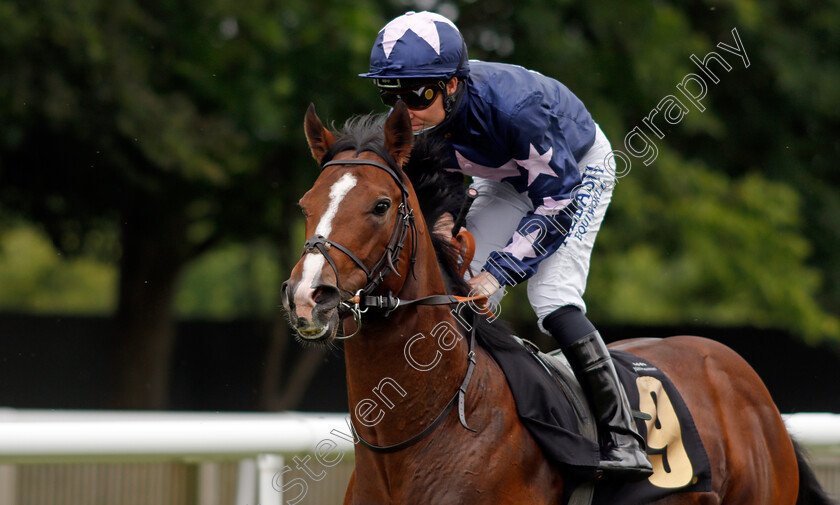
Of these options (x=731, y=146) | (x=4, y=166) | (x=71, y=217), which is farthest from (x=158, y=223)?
(x=731, y=146)

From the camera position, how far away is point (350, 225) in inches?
106

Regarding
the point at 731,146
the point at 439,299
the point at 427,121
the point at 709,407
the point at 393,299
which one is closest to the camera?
the point at 393,299

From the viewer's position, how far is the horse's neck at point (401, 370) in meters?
2.89

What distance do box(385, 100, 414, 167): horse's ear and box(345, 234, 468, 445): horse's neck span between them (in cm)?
30

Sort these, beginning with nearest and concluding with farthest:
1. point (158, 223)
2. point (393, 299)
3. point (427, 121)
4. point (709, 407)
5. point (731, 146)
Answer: point (393, 299), point (427, 121), point (709, 407), point (158, 223), point (731, 146)

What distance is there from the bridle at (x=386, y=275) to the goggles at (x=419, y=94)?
41cm

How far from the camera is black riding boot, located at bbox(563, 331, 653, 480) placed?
3.32 metres

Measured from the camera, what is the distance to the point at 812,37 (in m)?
11.1

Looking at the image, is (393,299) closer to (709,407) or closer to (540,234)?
(540,234)

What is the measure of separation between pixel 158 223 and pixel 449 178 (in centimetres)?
790

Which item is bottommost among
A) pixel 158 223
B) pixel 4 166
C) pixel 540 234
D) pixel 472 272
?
pixel 158 223

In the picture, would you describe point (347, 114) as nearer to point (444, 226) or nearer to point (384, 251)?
point (444, 226)

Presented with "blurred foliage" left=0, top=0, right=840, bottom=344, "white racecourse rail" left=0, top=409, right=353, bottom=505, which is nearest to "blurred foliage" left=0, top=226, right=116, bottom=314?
"blurred foliage" left=0, top=0, right=840, bottom=344

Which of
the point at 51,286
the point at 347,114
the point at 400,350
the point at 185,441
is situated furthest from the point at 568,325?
the point at 51,286
